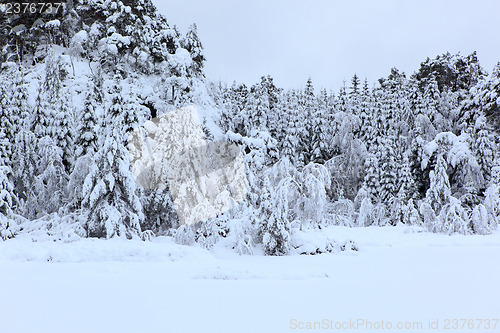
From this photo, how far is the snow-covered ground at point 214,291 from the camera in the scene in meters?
5.03

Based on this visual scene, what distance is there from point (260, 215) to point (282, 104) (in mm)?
24163

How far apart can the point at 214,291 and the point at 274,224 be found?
792cm

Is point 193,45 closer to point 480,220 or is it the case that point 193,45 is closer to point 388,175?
point 388,175

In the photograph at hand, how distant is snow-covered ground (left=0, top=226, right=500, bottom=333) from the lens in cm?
503

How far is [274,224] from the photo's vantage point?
14.6m

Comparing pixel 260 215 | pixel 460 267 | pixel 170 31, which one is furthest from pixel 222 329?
pixel 170 31

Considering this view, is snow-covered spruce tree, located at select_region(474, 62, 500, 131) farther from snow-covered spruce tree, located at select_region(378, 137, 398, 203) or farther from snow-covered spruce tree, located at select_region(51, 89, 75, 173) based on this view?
snow-covered spruce tree, located at select_region(51, 89, 75, 173)

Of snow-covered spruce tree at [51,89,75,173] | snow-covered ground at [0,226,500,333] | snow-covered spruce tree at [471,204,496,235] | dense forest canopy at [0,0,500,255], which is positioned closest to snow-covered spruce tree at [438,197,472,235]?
dense forest canopy at [0,0,500,255]

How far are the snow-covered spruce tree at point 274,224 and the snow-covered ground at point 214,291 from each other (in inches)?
120

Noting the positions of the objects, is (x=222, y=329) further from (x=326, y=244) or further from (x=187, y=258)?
(x=326, y=244)

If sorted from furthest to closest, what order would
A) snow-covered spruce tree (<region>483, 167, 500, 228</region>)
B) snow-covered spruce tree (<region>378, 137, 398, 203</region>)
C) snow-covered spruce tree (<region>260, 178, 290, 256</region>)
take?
snow-covered spruce tree (<region>378, 137, 398, 203</region>), snow-covered spruce tree (<region>483, 167, 500, 228</region>), snow-covered spruce tree (<region>260, 178, 290, 256</region>)

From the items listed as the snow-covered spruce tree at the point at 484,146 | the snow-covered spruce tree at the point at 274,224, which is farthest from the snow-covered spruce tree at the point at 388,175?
the snow-covered spruce tree at the point at 274,224

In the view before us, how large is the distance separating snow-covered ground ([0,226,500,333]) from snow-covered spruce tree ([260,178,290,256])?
3.05 meters

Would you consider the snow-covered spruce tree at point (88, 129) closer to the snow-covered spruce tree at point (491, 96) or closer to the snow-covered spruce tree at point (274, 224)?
the snow-covered spruce tree at point (274, 224)
